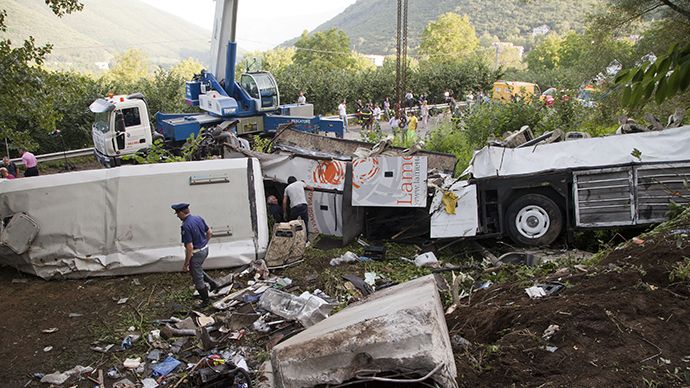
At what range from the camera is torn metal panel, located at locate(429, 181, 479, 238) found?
30.7 ft

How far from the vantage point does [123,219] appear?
927 cm

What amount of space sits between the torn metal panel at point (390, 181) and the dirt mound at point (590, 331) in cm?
337

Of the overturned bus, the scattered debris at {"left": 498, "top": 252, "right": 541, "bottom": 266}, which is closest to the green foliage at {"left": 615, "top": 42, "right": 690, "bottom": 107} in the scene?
the scattered debris at {"left": 498, "top": 252, "right": 541, "bottom": 266}

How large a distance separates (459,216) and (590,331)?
4.61 m

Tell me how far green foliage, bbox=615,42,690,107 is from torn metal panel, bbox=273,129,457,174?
8404 mm

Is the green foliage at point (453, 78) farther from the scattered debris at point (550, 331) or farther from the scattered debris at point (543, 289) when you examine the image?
the scattered debris at point (550, 331)

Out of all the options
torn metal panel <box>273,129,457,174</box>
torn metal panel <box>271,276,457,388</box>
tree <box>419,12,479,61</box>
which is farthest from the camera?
tree <box>419,12,479,61</box>

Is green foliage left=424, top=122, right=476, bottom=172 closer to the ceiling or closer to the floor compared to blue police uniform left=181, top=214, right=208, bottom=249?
closer to the ceiling

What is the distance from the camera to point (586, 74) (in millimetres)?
23250

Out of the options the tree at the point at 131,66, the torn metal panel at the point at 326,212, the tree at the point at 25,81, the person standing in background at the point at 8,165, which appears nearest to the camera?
the tree at the point at 25,81

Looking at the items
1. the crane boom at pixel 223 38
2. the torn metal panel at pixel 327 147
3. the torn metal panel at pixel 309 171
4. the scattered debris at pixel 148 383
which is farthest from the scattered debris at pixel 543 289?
the crane boom at pixel 223 38

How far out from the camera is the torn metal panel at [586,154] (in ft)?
28.8

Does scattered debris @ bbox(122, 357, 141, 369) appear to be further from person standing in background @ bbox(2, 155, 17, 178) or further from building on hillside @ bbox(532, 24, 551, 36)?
building on hillside @ bbox(532, 24, 551, 36)

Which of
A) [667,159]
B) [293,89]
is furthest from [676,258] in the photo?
[293,89]
